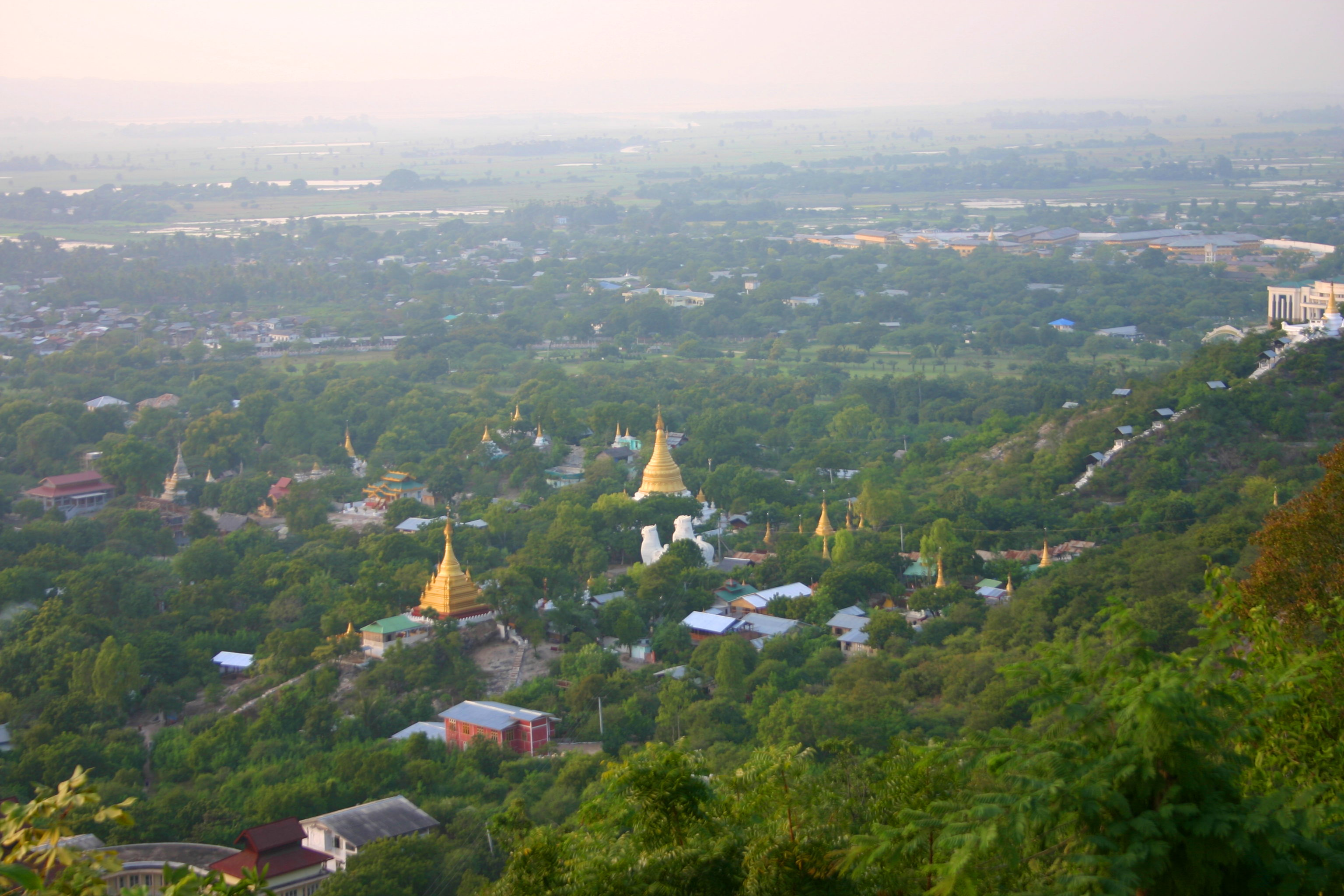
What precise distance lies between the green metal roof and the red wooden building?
8.74ft

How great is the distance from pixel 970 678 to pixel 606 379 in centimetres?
2274

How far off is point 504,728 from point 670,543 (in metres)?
7.04

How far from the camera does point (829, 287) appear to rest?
5525cm

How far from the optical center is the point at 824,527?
71.4 feet

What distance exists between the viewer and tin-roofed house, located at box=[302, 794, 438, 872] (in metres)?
11.7

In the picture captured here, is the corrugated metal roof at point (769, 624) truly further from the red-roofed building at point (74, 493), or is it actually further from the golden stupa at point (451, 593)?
the red-roofed building at point (74, 493)

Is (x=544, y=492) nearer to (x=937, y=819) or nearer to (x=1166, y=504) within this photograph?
(x=1166, y=504)

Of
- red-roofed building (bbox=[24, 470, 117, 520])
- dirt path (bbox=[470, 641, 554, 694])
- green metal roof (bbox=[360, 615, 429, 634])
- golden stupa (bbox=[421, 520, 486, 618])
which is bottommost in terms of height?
dirt path (bbox=[470, 641, 554, 694])

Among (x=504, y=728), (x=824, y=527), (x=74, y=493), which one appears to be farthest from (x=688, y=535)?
(x=74, y=493)

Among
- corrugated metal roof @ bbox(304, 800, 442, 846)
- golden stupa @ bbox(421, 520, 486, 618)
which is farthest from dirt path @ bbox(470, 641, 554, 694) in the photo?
corrugated metal roof @ bbox(304, 800, 442, 846)

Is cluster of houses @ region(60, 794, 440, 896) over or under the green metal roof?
over

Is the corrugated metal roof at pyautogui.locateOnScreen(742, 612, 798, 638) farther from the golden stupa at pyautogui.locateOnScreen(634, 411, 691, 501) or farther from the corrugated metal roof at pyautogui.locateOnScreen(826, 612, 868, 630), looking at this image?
the golden stupa at pyautogui.locateOnScreen(634, 411, 691, 501)

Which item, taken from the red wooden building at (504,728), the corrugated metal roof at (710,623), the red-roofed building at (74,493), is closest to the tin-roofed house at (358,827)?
the red wooden building at (504,728)

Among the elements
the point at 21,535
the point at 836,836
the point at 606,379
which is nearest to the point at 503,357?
the point at 606,379
